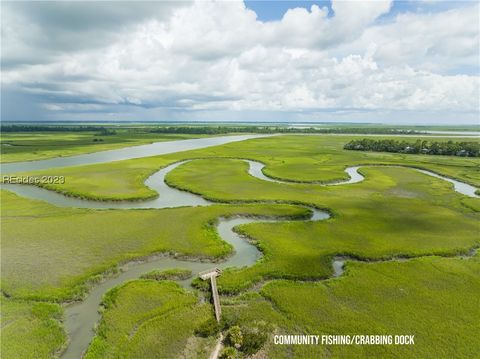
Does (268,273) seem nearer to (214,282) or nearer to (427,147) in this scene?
(214,282)

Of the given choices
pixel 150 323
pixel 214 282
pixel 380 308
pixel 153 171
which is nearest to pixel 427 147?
pixel 153 171

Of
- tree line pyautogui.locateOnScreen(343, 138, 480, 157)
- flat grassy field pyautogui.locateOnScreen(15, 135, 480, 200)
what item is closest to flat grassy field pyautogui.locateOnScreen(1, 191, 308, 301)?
flat grassy field pyautogui.locateOnScreen(15, 135, 480, 200)

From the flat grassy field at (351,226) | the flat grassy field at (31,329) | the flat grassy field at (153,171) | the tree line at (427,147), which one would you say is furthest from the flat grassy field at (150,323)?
the tree line at (427,147)

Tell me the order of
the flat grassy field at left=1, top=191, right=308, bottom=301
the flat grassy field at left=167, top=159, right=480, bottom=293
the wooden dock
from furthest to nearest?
the flat grassy field at left=167, top=159, right=480, bottom=293 → the flat grassy field at left=1, top=191, right=308, bottom=301 → the wooden dock

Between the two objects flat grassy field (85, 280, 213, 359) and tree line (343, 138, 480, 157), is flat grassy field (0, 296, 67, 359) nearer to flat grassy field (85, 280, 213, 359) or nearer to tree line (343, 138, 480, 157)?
flat grassy field (85, 280, 213, 359)

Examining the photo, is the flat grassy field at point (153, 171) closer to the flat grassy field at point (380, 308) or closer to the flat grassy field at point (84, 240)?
the flat grassy field at point (84, 240)

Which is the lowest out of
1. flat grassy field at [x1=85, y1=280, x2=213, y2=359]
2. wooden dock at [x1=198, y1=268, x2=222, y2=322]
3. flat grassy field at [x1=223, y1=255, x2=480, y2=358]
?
flat grassy field at [x1=223, y1=255, x2=480, y2=358]
